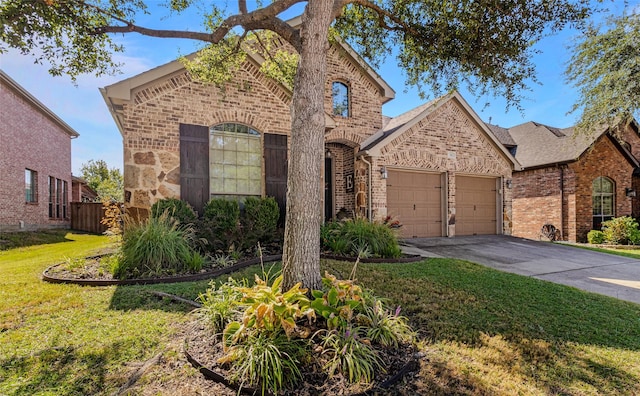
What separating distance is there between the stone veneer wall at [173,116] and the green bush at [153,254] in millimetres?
1848

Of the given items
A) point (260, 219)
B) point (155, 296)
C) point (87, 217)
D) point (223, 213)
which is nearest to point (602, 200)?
point (260, 219)

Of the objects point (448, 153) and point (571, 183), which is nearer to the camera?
point (448, 153)

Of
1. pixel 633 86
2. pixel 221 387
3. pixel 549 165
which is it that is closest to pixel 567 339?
pixel 221 387

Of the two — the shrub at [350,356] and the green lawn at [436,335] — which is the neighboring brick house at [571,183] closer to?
the green lawn at [436,335]

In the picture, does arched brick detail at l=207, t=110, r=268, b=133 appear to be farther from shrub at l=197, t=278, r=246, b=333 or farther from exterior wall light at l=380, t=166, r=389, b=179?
shrub at l=197, t=278, r=246, b=333

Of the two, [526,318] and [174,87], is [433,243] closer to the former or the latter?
[526,318]

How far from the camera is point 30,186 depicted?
15797mm

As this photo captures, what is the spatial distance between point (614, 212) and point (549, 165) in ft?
14.6

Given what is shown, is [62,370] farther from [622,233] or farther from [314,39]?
[622,233]

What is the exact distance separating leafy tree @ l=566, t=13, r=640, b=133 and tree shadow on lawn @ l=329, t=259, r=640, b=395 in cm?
892

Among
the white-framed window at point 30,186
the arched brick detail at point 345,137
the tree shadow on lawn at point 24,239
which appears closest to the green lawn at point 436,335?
the arched brick detail at point 345,137

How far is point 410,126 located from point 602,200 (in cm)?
1173

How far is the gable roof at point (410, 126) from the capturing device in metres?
10.6

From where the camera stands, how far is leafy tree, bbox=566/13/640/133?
10.4 metres
